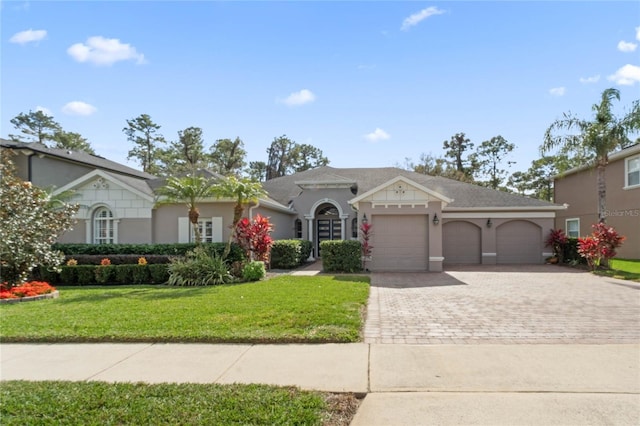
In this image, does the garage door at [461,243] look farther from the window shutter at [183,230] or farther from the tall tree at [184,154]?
the tall tree at [184,154]

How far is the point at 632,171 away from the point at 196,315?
22424 mm

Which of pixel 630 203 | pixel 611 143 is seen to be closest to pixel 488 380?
pixel 611 143

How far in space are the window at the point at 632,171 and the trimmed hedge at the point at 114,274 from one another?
74.3 feet

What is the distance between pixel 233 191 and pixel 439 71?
8534mm

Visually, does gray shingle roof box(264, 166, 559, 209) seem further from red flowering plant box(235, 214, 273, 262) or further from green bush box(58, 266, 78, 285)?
green bush box(58, 266, 78, 285)

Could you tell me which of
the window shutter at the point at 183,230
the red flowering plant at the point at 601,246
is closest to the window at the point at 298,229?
the window shutter at the point at 183,230

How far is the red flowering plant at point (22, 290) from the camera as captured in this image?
954 cm

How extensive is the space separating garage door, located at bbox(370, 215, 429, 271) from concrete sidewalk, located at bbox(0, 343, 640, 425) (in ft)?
32.3

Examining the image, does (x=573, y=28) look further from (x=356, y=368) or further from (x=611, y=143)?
(x=356, y=368)

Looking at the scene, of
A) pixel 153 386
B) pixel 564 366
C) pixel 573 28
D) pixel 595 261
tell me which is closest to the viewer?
pixel 153 386

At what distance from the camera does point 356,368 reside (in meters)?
4.64

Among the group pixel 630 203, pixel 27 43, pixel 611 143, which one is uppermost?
pixel 27 43

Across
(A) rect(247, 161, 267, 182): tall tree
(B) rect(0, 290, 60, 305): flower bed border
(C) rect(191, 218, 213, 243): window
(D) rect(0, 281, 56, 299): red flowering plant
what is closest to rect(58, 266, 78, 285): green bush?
(D) rect(0, 281, 56, 299): red flowering plant

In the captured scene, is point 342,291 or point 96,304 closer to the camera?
point 96,304
